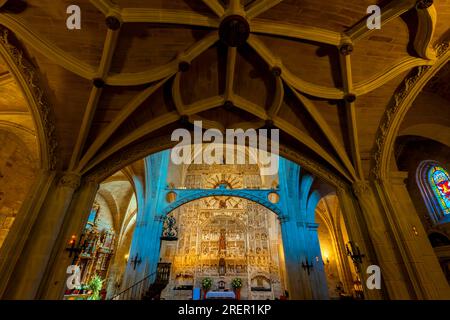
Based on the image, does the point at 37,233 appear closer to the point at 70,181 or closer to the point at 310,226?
the point at 70,181

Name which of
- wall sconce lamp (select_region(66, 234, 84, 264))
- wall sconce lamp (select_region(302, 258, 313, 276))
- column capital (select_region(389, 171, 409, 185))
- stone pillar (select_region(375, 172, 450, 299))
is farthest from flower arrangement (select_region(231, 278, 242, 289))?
column capital (select_region(389, 171, 409, 185))

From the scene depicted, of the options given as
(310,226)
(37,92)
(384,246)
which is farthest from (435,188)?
(37,92)

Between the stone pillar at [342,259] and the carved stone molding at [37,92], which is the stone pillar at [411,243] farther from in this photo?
the stone pillar at [342,259]

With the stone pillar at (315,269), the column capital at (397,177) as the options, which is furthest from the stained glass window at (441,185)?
the column capital at (397,177)

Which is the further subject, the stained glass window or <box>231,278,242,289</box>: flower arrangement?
<box>231,278,242,289</box>: flower arrangement

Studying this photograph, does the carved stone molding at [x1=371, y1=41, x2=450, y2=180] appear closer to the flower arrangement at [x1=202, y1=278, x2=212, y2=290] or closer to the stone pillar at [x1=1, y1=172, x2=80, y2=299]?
the stone pillar at [x1=1, y1=172, x2=80, y2=299]

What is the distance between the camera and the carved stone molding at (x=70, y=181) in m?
6.12

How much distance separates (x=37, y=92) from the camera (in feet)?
18.9

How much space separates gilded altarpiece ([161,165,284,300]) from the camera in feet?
56.1

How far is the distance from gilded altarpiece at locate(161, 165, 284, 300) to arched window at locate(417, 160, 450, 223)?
1070 centimetres

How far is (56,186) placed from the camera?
20.0ft

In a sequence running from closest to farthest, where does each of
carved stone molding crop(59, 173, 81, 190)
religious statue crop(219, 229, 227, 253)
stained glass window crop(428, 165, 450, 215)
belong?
carved stone molding crop(59, 173, 81, 190)
stained glass window crop(428, 165, 450, 215)
religious statue crop(219, 229, 227, 253)

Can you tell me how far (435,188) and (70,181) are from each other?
1530 cm
